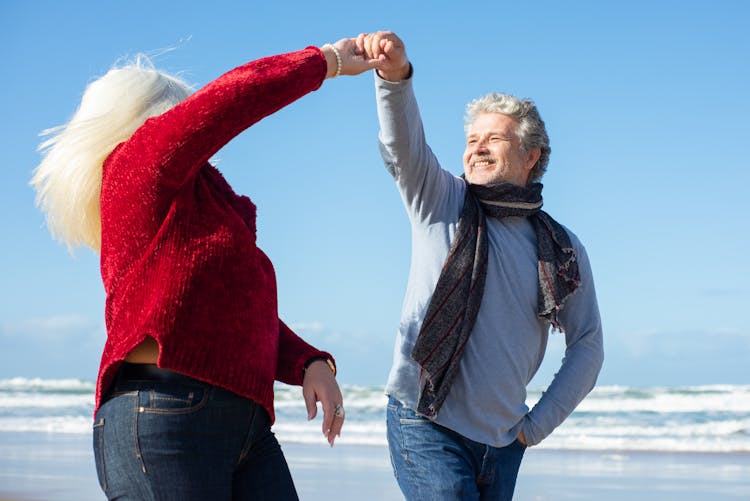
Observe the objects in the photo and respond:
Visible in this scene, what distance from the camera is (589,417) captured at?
45.2ft

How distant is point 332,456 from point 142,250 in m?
7.25

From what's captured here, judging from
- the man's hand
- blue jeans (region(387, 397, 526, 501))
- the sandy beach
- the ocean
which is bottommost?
the ocean

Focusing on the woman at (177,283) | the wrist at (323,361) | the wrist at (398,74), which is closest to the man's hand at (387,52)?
the wrist at (398,74)

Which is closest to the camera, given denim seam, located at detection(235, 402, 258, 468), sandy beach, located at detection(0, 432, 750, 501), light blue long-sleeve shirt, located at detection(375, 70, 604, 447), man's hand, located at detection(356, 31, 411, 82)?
denim seam, located at detection(235, 402, 258, 468)

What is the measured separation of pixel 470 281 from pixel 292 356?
102cm

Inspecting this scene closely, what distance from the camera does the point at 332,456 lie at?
866 cm

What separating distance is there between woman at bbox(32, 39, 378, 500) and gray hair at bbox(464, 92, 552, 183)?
1549mm

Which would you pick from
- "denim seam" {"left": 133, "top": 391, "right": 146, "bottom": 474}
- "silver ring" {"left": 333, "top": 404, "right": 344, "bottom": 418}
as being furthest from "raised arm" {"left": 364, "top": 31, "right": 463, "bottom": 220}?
"denim seam" {"left": 133, "top": 391, "right": 146, "bottom": 474}

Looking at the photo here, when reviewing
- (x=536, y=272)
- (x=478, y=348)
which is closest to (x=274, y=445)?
(x=478, y=348)

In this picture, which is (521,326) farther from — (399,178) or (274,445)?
(274,445)

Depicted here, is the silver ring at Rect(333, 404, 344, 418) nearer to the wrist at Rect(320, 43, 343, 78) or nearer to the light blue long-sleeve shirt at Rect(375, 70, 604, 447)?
the wrist at Rect(320, 43, 343, 78)

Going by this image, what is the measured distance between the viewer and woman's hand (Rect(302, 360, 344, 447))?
6.11 feet

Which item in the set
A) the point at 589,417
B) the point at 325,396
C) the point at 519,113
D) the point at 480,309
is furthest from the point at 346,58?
the point at 589,417

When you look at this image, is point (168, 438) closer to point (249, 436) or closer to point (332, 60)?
point (249, 436)
